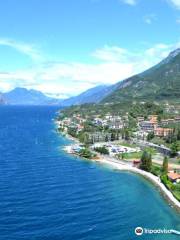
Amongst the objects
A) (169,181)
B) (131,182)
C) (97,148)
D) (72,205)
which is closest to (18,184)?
(72,205)

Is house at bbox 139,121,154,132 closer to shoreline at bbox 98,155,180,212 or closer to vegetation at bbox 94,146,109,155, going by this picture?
vegetation at bbox 94,146,109,155

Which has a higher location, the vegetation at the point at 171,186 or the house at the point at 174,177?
the house at the point at 174,177

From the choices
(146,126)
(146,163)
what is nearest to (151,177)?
(146,163)

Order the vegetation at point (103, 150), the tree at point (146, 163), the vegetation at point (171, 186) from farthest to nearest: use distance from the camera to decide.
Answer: the vegetation at point (103, 150), the tree at point (146, 163), the vegetation at point (171, 186)

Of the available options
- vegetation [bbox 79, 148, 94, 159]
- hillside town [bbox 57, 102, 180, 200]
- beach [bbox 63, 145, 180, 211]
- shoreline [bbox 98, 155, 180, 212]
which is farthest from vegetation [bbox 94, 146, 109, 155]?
shoreline [bbox 98, 155, 180, 212]

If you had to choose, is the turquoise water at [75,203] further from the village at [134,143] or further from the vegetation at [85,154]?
the village at [134,143]

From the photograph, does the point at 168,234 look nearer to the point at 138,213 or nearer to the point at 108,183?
the point at 138,213

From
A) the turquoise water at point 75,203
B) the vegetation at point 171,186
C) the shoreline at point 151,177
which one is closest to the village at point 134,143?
the vegetation at point 171,186

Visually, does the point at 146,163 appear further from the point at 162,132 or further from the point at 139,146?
the point at 162,132
